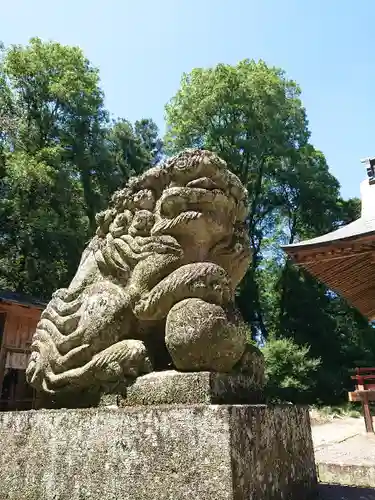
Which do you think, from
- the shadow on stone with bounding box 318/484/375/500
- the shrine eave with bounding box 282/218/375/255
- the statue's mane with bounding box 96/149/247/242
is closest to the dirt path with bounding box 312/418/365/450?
the shrine eave with bounding box 282/218/375/255

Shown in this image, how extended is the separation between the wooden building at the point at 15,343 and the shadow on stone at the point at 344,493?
Answer: 7.15m

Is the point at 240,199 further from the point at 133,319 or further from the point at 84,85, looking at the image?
the point at 84,85

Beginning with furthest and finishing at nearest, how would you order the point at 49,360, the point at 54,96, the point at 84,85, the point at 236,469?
the point at 84,85, the point at 54,96, the point at 49,360, the point at 236,469

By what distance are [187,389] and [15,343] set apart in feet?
26.4

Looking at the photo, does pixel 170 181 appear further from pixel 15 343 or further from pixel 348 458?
pixel 15 343

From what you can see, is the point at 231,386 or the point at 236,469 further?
the point at 231,386

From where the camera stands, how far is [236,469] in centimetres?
160

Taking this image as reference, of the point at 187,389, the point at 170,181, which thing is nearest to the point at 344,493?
the point at 187,389

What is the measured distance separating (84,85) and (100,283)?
14.5 meters

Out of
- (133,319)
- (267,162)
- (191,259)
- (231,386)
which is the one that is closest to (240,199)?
(191,259)

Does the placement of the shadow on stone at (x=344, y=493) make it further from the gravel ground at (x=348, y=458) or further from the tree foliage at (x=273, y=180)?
the tree foliage at (x=273, y=180)

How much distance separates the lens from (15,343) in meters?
8.95

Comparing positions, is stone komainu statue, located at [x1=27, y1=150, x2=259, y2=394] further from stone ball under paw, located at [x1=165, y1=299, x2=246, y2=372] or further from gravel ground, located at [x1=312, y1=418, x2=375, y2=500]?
gravel ground, located at [x1=312, y1=418, x2=375, y2=500]

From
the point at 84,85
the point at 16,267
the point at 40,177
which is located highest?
the point at 84,85
